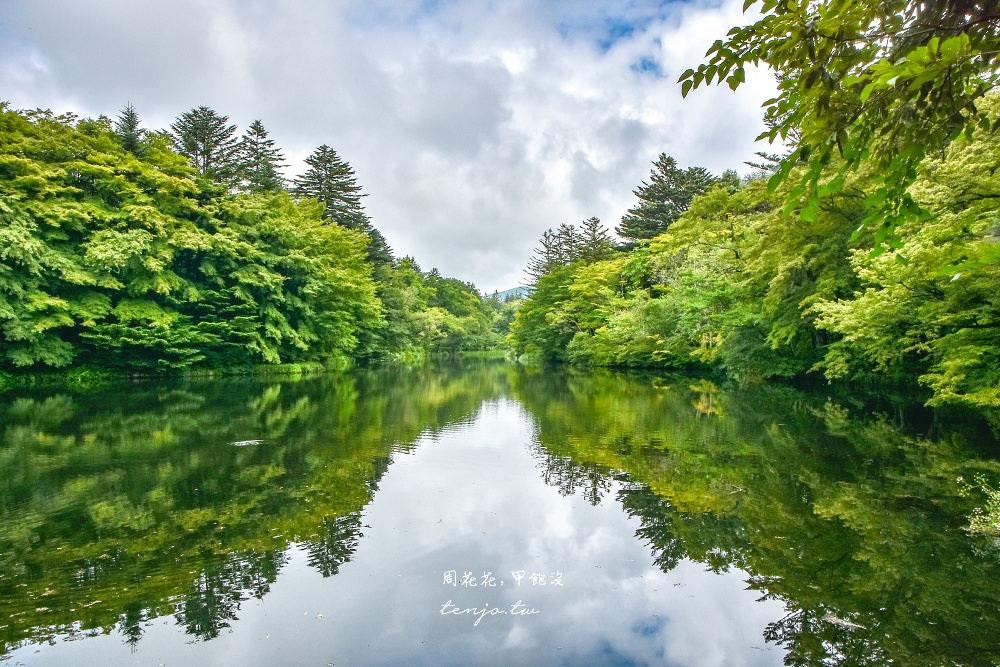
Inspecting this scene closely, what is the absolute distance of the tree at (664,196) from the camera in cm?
4131

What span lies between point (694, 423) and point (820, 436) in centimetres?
259

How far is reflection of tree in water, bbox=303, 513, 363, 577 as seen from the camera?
501 centimetres

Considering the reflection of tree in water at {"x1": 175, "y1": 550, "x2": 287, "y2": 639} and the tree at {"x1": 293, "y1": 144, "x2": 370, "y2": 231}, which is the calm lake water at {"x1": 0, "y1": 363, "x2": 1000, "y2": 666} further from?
the tree at {"x1": 293, "y1": 144, "x2": 370, "y2": 231}

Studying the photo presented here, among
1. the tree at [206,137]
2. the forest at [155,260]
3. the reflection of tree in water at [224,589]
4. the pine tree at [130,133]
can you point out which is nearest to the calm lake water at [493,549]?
the reflection of tree in water at [224,589]

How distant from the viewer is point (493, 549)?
551cm

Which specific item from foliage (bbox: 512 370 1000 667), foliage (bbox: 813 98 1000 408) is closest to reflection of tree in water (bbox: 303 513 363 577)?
foliage (bbox: 512 370 1000 667)

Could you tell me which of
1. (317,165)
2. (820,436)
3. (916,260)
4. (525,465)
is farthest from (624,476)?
(317,165)

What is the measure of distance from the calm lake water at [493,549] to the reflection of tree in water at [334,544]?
39 mm

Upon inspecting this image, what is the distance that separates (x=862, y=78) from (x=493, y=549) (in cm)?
487

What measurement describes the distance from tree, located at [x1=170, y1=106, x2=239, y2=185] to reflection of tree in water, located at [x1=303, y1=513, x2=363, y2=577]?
35349 mm

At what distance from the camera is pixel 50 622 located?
3.87 metres

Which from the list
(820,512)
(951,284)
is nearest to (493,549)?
(820,512)

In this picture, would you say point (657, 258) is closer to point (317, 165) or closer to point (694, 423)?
point (694, 423)

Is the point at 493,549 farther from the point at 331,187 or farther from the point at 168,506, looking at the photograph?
the point at 331,187
